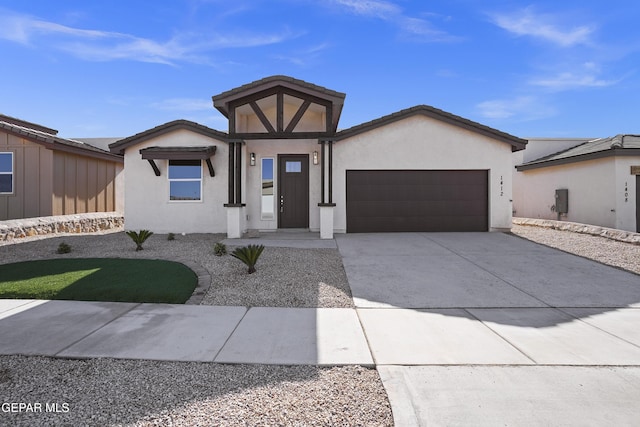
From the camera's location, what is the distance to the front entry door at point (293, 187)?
1214cm

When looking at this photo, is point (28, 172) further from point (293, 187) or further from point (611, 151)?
point (611, 151)

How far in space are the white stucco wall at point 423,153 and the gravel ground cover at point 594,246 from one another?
1.53m

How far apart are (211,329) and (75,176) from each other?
13847mm

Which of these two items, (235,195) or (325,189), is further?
(325,189)

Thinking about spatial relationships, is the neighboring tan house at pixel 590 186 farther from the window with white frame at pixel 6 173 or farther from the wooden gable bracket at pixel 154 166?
the window with white frame at pixel 6 173

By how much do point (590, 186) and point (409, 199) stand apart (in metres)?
7.58

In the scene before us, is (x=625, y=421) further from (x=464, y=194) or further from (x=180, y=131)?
(x=180, y=131)

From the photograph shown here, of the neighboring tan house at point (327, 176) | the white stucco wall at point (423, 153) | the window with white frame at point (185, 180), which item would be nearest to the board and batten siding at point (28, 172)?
the neighboring tan house at point (327, 176)

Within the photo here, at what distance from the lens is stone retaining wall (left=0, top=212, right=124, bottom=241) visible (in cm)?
1026

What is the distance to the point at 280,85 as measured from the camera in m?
10.0

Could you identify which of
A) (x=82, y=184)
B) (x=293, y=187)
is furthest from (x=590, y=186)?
(x=82, y=184)

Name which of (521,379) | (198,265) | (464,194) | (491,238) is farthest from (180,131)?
(521,379)

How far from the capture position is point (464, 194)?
11836 mm

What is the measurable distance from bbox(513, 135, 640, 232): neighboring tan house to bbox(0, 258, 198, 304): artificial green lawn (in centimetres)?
1445
